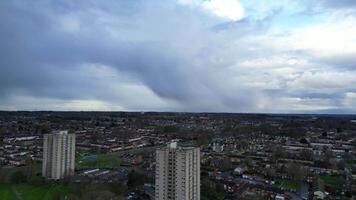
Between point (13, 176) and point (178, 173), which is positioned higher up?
point (178, 173)

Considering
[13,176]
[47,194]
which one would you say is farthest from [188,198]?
[13,176]

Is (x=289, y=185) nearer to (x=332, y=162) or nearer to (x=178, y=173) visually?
(x=332, y=162)

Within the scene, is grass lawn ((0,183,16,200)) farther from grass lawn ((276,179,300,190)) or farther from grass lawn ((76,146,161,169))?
grass lawn ((276,179,300,190))

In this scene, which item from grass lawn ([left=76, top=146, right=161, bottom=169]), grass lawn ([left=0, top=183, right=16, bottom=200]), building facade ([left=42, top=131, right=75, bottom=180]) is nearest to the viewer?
grass lawn ([left=0, top=183, right=16, bottom=200])

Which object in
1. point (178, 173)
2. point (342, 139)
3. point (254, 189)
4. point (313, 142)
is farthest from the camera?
point (342, 139)

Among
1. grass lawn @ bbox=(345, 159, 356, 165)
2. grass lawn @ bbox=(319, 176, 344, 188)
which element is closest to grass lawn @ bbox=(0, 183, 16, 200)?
grass lawn @ bbox=(319, 176, 344, 188)

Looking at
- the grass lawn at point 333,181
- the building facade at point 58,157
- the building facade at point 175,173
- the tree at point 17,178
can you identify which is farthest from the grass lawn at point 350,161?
the tree at point 17,178
